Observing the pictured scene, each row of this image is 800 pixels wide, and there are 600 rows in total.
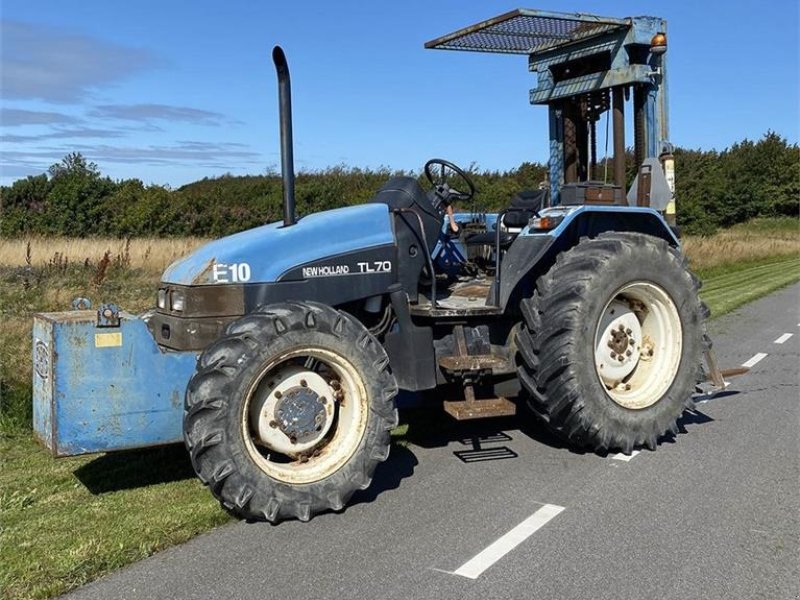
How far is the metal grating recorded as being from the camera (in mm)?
6000

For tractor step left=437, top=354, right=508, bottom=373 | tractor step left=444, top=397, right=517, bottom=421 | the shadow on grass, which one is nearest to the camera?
the shadow on grass

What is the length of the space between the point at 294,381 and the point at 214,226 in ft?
66.1

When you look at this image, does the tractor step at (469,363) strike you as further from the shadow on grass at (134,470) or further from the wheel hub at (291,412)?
the shadow on grass at (134,470)

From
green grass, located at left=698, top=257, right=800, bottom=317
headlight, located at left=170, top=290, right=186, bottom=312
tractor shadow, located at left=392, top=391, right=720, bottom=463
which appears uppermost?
headlight, located at left=170, top=290, right=186, bottom=312

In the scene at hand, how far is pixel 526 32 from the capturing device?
644cm

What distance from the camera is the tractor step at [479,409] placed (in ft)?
17.0

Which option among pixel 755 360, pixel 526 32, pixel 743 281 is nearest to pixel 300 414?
pixel 526 32

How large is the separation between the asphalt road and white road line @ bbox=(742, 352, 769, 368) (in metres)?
2.91

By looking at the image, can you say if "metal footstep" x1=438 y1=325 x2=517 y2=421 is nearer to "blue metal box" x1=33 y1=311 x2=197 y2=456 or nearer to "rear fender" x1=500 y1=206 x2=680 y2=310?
"rear fender" x1=500 y1=206 x2=680 y2=310

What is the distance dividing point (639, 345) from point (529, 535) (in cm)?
228

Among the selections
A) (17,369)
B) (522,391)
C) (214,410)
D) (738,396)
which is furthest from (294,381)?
(738,396)

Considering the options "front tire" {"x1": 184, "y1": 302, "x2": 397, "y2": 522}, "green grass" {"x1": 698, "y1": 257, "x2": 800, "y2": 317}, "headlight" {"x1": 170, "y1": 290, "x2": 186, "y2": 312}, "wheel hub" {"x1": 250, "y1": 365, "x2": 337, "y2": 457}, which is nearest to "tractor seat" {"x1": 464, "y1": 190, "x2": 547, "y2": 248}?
"front tire" {"x1": 184, "y1": 302, "x2": 397, "y2": 522}

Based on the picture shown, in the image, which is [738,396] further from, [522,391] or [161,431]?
[161,431]

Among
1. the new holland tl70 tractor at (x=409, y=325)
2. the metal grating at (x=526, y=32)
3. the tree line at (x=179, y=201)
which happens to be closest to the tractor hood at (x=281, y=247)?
the new holland tl70 tractor at (x=409, y=325)
